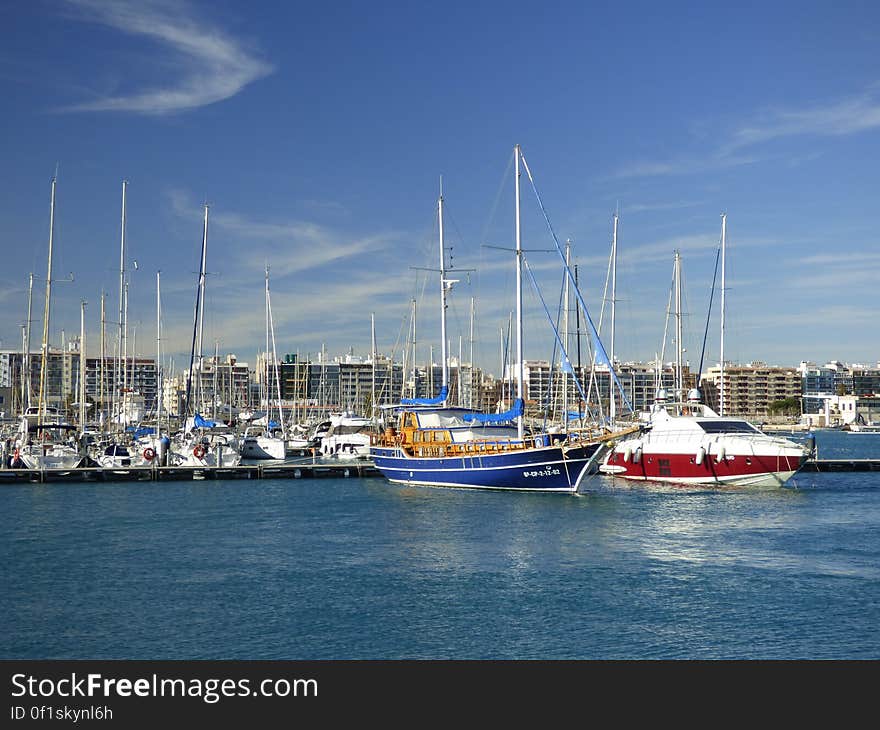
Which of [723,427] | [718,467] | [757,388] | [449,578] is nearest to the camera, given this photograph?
[449,578]

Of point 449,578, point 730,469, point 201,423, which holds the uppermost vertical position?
point 201,423

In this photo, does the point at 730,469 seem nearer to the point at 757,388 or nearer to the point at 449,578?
the point at 449,578

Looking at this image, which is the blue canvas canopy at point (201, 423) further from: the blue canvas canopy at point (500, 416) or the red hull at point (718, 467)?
the red hull at point (718, 467)

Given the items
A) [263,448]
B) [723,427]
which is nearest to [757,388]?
[263,448]

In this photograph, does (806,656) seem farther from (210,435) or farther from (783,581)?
(210,435)

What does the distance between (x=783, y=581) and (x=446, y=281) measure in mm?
26505

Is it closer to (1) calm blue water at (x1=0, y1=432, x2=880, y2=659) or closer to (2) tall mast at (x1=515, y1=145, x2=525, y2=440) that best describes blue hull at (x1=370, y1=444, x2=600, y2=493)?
(1) calm blue water at (x1=0, y1=432, x2=880, y2=659)

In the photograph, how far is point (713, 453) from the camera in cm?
3925

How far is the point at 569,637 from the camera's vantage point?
57.5 ft

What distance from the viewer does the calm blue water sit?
17.3 meters

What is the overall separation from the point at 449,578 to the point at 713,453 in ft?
64.8

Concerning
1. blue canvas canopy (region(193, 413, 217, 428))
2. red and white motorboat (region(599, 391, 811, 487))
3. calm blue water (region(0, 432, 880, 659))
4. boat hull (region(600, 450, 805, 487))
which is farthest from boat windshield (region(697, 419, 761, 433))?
blue canvas canopy (region(193, 413, 217, 428))
